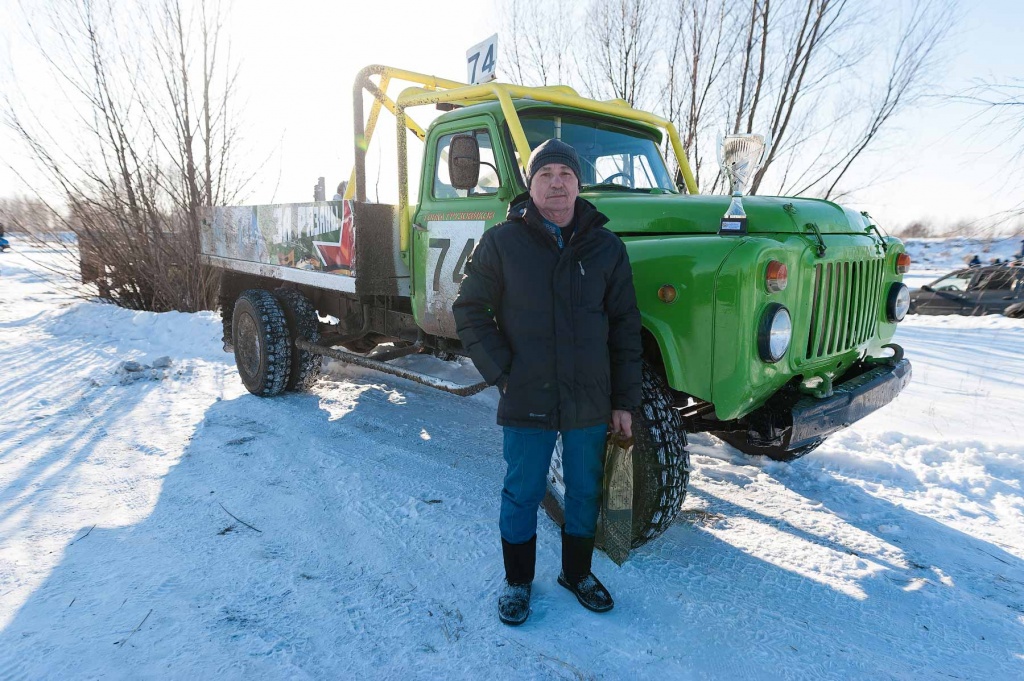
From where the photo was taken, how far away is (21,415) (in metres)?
4.62

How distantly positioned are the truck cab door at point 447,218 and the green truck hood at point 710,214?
667 mm

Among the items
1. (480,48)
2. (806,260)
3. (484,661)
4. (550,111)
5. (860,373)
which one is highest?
(480,48)

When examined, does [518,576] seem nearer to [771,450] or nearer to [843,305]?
[843,305]

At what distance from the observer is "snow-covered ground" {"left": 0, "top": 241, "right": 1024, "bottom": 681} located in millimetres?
2166

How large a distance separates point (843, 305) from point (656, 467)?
4.58 ft

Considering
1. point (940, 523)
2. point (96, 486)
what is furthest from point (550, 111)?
point (96, 486)

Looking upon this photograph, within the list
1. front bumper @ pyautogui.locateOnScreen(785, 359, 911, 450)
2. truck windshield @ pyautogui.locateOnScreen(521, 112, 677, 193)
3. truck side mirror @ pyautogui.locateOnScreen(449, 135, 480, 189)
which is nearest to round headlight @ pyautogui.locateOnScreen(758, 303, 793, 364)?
front bumper @ pyautogui.locateOnScreen(785, 359, 911, 450)

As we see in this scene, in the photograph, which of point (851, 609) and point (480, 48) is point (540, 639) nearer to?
point (851, 609)

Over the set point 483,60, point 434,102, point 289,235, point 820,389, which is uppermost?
point 483,60

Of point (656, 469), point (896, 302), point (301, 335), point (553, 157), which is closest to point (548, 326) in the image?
point (553, 157)

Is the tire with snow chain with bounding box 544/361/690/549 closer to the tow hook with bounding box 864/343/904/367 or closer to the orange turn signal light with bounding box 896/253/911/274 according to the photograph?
the tow hook with bounding box 864/343/904/367

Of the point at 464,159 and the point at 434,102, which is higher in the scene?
the point at 434,102

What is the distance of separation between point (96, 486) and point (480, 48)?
13.4 ft

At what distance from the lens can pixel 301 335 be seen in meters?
5.28
